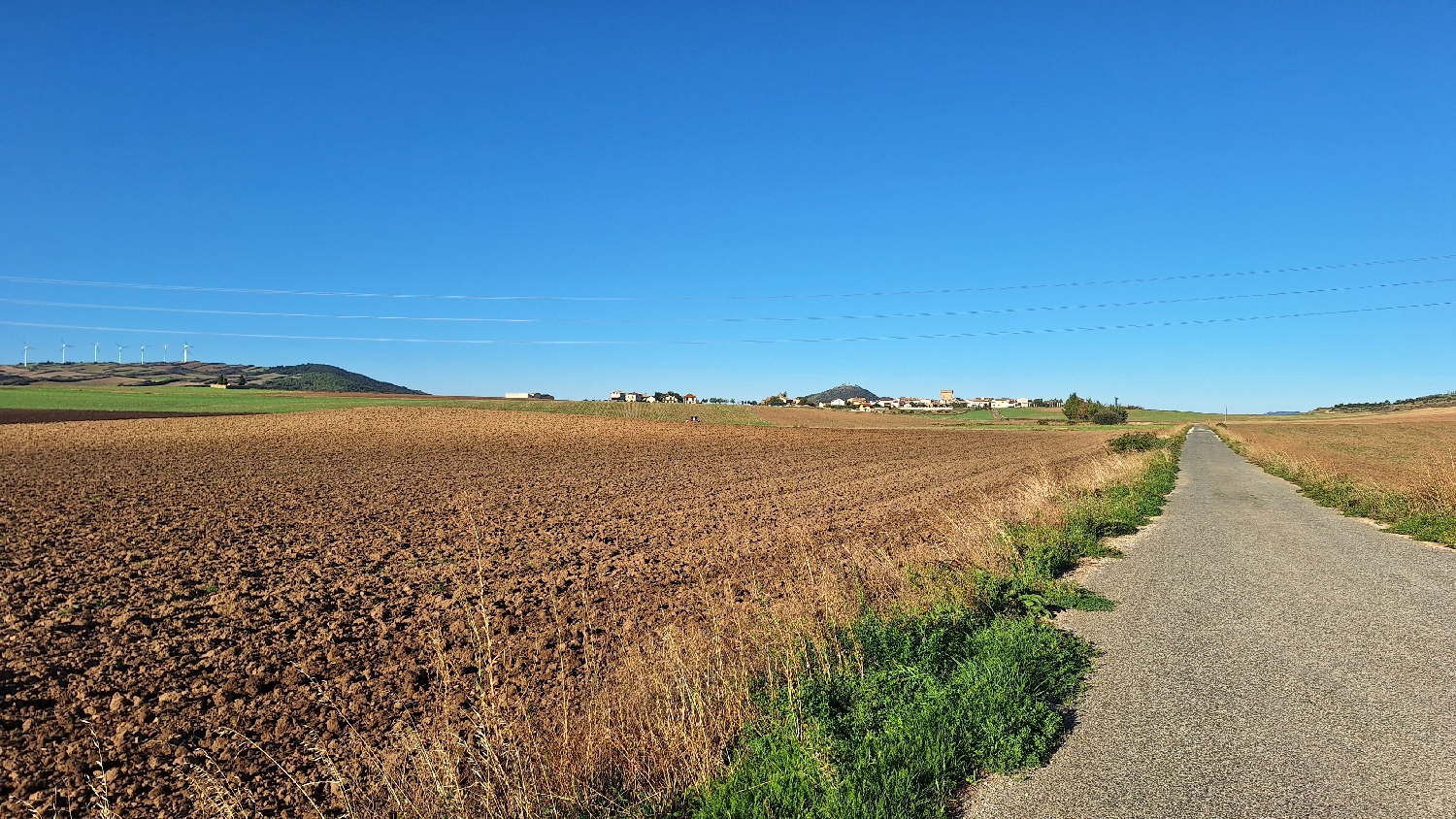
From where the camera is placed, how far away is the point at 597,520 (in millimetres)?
18141

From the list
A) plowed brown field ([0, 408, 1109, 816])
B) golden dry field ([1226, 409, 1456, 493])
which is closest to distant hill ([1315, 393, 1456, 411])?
golden dry field ([1226, 409, 1456, 493])

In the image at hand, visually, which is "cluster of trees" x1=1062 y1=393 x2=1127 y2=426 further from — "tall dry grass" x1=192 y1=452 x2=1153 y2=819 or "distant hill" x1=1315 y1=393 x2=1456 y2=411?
"tall dry grass" x1=192 y1=452 x2=1153 y2=819

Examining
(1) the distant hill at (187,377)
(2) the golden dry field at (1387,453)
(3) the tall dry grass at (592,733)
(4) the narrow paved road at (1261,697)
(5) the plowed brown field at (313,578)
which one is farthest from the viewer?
(1) the distant hill at (187,377)

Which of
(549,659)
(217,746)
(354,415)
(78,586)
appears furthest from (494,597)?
(354,415)

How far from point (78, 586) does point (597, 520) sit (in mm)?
9843

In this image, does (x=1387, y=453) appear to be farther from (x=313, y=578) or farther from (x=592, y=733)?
(x=313, y=578)

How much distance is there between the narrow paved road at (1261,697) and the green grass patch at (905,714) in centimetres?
26

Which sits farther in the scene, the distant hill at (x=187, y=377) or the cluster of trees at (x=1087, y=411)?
the cluster of trees at (x=1087, y=411)

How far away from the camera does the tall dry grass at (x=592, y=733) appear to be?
4.53 metres

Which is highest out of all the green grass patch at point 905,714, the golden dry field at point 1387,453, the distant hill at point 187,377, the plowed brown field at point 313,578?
the distant hill at point 187,377

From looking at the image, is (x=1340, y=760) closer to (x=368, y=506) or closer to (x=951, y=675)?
(x=951, y=675)

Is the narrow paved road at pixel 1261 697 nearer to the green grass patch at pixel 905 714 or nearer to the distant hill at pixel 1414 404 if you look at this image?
the green grass patch at pixel 905 714

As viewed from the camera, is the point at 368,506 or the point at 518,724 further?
the point at 368,506

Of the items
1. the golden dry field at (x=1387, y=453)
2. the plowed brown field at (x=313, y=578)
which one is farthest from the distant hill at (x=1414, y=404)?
the plowed brown field at (x=313, y=578)
